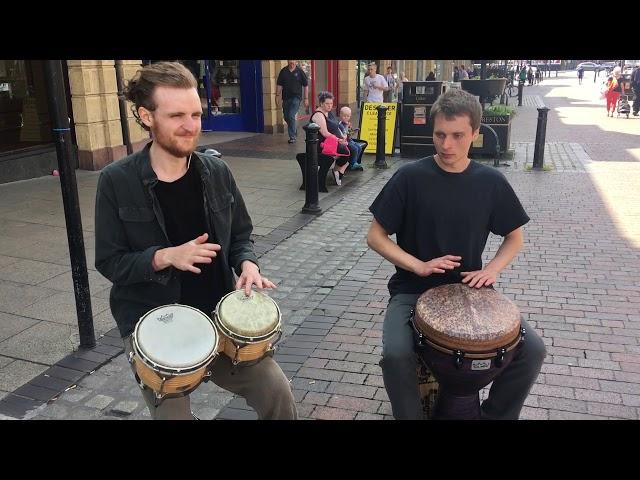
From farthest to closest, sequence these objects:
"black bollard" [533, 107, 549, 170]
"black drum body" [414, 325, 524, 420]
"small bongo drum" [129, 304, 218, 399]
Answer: "black bollard" [533, 107, 549, 170], "black drum body" [414, 325, 524, 420], "small bongo drum" [129, 304, 218, 399]

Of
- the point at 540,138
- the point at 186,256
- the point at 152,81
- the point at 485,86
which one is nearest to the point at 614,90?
the point at 485,86

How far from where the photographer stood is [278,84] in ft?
45.5

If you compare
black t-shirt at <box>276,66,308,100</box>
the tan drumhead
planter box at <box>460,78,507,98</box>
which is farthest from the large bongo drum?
planter box at <box>460,78,507,98</box>

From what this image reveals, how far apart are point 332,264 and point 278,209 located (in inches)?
87.6

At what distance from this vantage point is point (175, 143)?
2.43 metres

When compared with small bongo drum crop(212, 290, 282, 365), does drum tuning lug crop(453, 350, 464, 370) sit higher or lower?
lower

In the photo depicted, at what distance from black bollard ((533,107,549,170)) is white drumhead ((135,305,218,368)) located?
9.45 m

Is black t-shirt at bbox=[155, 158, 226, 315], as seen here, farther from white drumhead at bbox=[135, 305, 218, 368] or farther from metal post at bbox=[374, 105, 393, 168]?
metal post at bbox=[374, 105, 393, 168]

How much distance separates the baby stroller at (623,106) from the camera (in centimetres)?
2044

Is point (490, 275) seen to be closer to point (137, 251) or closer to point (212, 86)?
point (137, 251)

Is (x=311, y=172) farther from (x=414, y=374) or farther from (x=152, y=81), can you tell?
(x=152, y=81)

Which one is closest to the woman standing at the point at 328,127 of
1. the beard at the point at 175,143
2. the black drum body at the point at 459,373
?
the black drum body at the point at 459,373

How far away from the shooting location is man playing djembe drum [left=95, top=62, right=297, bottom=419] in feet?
7.86
